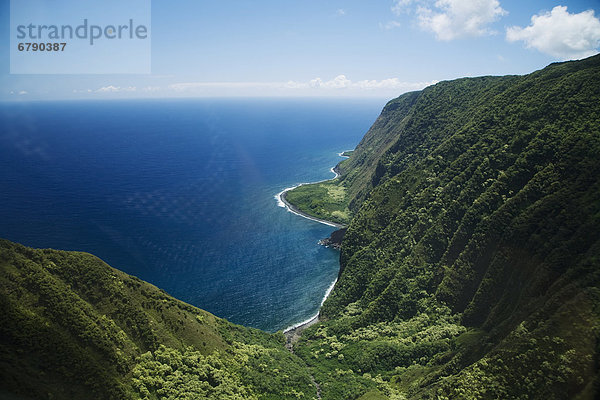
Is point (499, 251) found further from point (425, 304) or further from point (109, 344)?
point (109, 344)

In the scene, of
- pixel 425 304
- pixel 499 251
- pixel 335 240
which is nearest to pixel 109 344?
pixel 425 304

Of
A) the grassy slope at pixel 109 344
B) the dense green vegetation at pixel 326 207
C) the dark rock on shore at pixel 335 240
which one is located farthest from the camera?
the dense green vegetation at pixel 326 207

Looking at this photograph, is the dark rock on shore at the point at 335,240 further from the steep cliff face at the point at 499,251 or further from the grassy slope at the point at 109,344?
the grassy slope at the point at 109,344

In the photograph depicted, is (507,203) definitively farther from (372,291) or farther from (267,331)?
(267,331)

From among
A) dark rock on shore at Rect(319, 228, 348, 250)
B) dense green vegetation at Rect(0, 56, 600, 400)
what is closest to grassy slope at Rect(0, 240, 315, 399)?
dense green vegetation at Rect(0, 56, 600, 400)

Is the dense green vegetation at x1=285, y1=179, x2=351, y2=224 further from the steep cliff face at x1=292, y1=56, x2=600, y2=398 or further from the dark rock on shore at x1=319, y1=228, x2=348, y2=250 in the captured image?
the steep cliff face at x1=292, y1=56, x2=600, y2=398

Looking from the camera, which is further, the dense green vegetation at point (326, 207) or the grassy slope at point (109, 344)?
the dense green vegetation at point (326, 207)

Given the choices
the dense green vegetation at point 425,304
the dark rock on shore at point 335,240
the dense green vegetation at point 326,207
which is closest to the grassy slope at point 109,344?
the dense green vegetation at point 425,304
